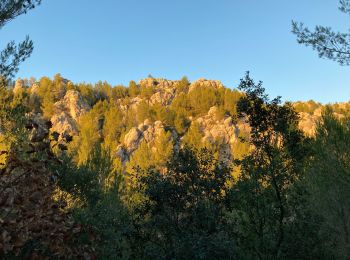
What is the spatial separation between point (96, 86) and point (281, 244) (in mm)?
120582

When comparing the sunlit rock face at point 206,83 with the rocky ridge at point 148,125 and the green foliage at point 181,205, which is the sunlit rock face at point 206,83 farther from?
the green foliage at point 181,205

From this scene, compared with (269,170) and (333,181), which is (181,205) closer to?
(269,170)

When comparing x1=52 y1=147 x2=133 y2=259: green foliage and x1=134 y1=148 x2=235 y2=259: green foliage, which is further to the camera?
x1=52 y1=147 x2=133 y2=259: green foliage

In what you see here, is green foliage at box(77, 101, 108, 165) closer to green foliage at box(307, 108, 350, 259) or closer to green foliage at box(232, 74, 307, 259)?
green foliage at box(307, 108, 350, 259)

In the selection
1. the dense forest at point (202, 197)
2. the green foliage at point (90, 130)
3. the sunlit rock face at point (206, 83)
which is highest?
the sunlit rock face at point (206, 83)

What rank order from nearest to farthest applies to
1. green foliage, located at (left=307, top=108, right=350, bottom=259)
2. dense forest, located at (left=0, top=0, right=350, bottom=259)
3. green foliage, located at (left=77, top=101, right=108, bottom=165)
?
1. dense forest, located at (left=0, top=0, right=350, bottom=259)
2. green foliage, located at (left=307, top=108, right=350, bottom=259)
3. green foliage, located at (left=77, top=101, right=108, bottom=165)

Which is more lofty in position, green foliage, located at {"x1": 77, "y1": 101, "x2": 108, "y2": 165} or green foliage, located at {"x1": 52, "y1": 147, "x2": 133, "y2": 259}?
green foliage, located at {"x1": 77, "y1": 101, "x2": 108, "y2": 165}

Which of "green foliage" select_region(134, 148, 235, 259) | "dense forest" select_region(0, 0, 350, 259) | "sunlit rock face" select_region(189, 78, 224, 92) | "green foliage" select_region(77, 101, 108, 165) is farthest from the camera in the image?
"sunlit rock face" select_region(189, 78, 224, 92)

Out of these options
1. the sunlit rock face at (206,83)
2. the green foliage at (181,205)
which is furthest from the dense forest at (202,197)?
the sunlit rock face at (206,83)

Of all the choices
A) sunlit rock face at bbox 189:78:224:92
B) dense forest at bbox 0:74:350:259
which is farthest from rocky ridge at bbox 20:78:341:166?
dense forest at bbox 0:74:350:259

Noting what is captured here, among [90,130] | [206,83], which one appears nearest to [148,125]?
[90,130]

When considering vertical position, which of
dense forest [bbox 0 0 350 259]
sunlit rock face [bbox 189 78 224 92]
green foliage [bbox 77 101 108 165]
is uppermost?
sunlit rock face [bbox 189 78 224 92]

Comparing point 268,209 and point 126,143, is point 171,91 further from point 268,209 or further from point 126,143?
point 268,209

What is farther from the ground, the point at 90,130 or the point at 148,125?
the point at 148,125
